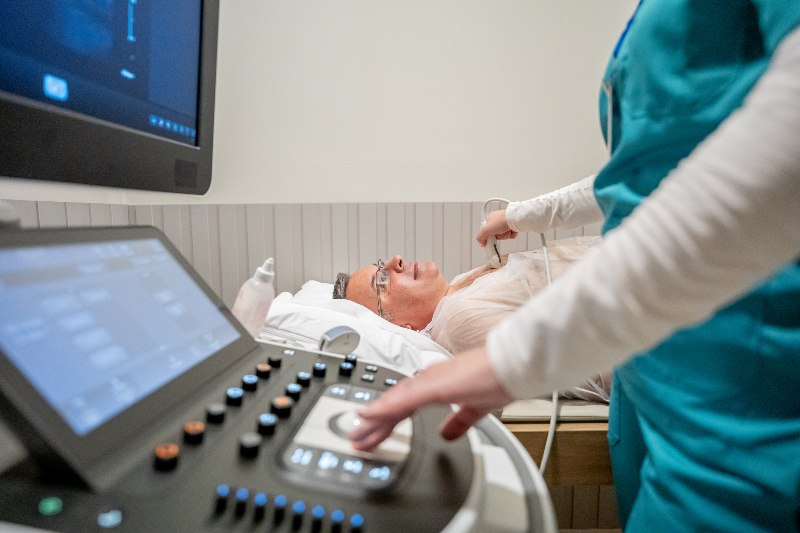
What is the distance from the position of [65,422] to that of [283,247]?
1514 mm

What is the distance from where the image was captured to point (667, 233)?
0.25 meters

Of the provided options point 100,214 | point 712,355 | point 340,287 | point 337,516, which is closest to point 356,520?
point 337,516

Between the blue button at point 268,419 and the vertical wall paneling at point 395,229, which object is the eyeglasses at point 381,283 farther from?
the blue button at point 268,419

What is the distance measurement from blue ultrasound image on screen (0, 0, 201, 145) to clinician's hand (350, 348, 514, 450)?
410mm

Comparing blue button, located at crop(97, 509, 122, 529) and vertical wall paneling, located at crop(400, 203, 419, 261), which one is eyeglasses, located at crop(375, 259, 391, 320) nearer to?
vertical wall paneling, located at crop(400, 203, 419, 261)

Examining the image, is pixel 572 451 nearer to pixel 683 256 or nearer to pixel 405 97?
pixel 683 256

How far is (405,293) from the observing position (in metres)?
1.52

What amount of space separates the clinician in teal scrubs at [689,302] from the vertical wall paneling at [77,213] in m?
1.02

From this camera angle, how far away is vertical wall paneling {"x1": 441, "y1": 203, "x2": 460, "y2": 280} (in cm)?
184

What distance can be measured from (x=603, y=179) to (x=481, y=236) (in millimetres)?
646

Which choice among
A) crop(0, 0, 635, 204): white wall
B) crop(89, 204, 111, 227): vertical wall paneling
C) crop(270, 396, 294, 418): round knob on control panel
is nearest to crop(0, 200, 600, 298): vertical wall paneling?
crop(0, 0, 635, 204): white wall

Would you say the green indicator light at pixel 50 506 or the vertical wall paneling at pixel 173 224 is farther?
the vertical wall paneling at pixel 173 224

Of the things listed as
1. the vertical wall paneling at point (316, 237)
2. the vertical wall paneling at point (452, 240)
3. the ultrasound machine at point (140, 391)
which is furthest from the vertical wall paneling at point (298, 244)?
the ultrasound machine at point (140, 391)

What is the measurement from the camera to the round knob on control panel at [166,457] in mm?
293
